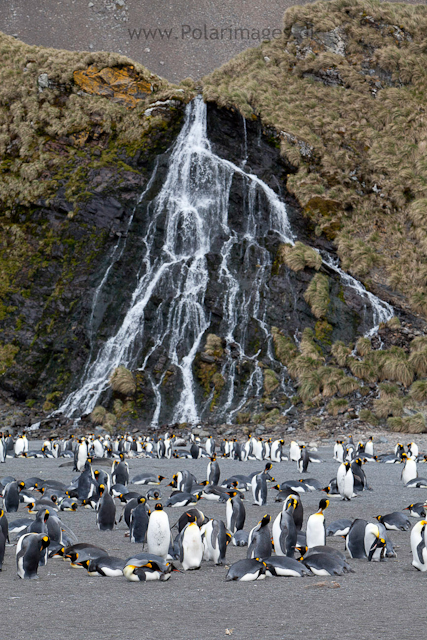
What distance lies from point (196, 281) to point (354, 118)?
1642 cm

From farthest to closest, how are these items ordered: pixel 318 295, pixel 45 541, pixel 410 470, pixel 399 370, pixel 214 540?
pixel 318 295, pixel 399 370, pixel 410 470, pixel 214 540, pixel 45 541

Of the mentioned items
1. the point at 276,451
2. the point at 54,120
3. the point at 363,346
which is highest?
the point at 54,120

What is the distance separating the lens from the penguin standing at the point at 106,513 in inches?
360

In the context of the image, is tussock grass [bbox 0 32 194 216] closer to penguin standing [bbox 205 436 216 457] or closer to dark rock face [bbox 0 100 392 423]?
dark rock face [bbox 0 100 392 423]

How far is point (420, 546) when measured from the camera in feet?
22.5

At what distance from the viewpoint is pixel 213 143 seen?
3416 centimetres

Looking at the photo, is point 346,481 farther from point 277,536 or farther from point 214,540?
point 214,540

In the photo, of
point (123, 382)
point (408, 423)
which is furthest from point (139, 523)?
point (123, 382)

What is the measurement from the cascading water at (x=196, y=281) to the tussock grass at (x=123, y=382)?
778mm

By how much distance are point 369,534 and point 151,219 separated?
986 inches

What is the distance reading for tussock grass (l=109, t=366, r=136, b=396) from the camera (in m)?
25.0

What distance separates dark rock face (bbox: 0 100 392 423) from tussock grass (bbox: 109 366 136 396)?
1.24 feet

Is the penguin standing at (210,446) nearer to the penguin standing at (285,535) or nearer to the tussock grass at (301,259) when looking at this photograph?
the tussock grass at (301,259)

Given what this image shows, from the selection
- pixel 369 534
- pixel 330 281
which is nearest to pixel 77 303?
pixel 330 281
